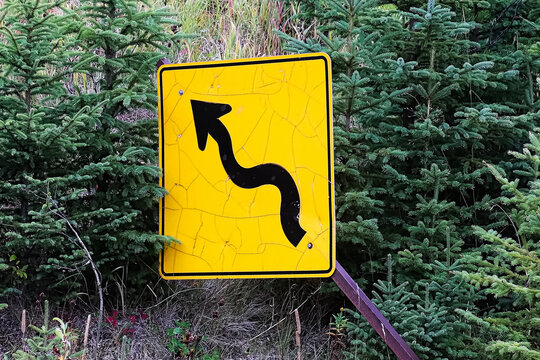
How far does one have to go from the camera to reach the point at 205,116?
332 centimetres

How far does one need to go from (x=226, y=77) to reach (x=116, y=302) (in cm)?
167

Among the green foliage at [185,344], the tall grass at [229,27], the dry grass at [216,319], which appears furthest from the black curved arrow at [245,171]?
the tall grass at [229,27]

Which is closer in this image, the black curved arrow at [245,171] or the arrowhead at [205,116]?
the black curved arrow at [245,171]

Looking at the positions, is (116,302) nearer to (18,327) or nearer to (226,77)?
(18,327)

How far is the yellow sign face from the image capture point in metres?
3.11

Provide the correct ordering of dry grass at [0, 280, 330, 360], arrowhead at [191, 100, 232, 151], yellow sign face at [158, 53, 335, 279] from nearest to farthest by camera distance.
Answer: yellow sign face at [158, 53, 335, 279] < arrowhead at [191, 100, 232, 151] < dry grass at [0, 280, 330, 360]

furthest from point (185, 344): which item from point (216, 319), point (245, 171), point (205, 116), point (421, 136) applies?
point (421, 136)

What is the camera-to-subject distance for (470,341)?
3.85 m

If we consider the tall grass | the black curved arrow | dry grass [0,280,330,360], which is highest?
the tall grass

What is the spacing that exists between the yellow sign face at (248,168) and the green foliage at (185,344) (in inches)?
19.0

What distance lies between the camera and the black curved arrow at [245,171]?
3121 mm

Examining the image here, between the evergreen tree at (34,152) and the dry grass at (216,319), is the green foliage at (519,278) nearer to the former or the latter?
the dry grass at (216,319)

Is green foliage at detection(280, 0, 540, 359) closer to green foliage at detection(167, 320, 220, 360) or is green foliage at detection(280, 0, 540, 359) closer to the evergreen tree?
green foliage at detection(167, 320, 220, 360)

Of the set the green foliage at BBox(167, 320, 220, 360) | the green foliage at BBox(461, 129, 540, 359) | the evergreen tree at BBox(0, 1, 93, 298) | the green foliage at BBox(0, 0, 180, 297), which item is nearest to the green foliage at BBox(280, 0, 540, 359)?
the green foliage at BBox(461, 129, 540, 359)
